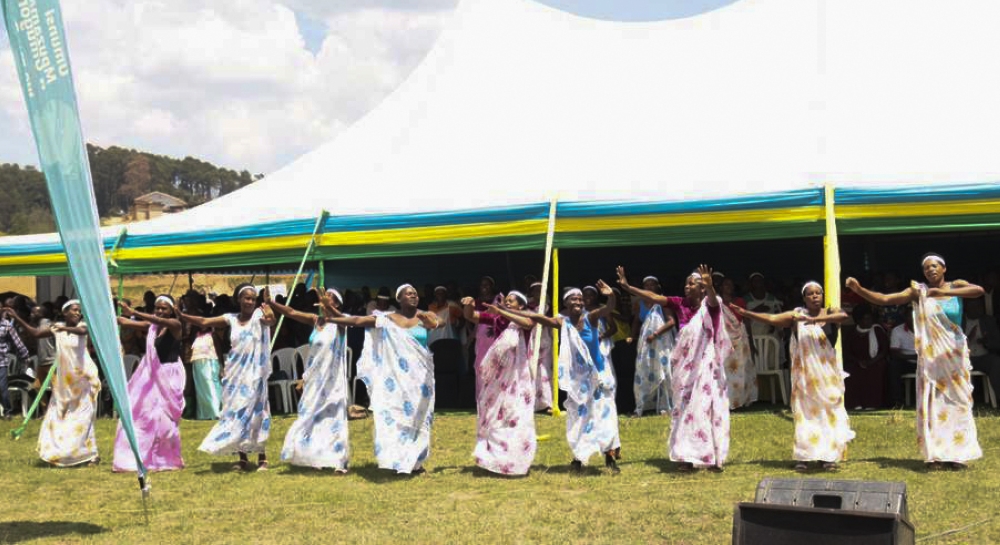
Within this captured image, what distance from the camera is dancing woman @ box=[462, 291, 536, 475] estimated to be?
364 inches

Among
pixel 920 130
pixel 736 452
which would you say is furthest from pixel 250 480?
A: pixel 920 130

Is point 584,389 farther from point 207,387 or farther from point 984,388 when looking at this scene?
point 207,387

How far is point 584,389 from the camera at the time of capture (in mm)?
9273

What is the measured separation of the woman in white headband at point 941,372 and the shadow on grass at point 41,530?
5599mm

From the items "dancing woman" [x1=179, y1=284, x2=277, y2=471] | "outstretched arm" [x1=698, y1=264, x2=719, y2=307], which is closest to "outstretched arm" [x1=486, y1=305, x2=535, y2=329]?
"outstretched arm" [x1=698, y1=264, x2=719, y2=307]

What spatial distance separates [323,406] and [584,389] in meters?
2.12

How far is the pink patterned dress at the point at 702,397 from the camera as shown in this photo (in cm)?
914

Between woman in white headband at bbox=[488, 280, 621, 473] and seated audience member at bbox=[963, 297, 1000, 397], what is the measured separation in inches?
177

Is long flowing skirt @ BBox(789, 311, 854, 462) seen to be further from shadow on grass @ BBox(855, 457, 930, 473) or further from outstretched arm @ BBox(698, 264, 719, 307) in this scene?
outstretched arm @ BBox(698, 264, 719, 307)

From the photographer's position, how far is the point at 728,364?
500 inches

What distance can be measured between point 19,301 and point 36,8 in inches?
361

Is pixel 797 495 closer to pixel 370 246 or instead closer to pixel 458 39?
pixel 370 246

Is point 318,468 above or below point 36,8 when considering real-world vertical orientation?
below

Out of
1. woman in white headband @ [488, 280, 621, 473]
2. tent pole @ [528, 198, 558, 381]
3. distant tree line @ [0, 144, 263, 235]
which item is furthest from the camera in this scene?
distant tree line @ [0, 144, 263, 235]
